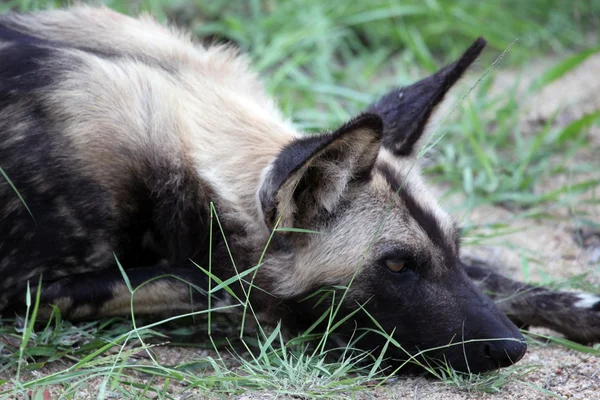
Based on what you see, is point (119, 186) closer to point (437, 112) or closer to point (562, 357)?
point (437, 112)

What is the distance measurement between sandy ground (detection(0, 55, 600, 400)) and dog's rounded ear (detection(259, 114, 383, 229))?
0.60m

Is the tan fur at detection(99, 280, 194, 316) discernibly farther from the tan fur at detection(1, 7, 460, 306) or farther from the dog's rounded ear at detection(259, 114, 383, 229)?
the dog's rounded ear at detection(259, 114, 383, 229)

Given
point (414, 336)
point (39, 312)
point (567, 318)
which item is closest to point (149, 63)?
point (39, 312)

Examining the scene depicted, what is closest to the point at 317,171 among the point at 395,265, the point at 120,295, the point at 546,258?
the point at 395,265

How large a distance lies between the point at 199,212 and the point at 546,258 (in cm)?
194

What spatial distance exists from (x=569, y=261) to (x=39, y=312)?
248 cm

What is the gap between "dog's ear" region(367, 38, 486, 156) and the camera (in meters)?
3.20

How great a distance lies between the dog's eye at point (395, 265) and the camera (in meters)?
2.87

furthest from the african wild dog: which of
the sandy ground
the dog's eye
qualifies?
the sandy ground

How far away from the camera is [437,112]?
3336 mm

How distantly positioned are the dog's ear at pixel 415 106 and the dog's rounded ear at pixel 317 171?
1.57ft

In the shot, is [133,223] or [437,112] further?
[437,112]

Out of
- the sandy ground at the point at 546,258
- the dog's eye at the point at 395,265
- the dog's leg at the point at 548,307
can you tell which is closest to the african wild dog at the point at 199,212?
the dog's eye at the point at 395,265

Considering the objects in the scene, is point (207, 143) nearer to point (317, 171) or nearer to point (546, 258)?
point (317, 171)
